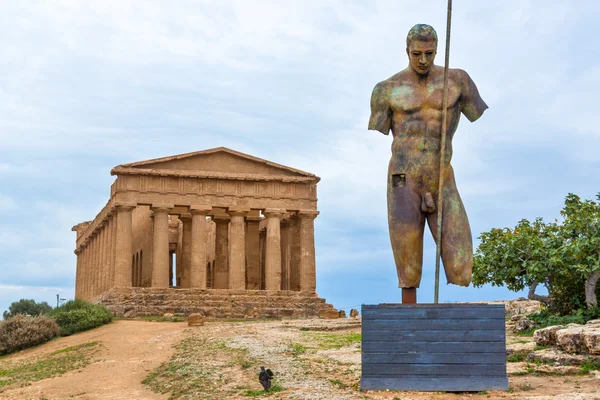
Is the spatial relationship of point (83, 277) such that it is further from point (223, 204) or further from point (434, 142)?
point (434, 142)

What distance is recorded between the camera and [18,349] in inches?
1470

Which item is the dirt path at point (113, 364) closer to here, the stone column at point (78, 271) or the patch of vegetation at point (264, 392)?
the patch of vegetation at point (264, 392)

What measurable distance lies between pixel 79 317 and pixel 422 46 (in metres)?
29.4

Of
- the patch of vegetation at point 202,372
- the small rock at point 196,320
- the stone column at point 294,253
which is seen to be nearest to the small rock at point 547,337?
the patch of vegetation at point 202,372

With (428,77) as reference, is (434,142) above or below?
below

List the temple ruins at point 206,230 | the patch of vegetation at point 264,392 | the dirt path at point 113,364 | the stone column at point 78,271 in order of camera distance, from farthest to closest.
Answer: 1. the stone column at point 78,271
2. the temple ruins at point 206,230
3. the dirt path at point 113,364
4. the patch of vegetation at point 264,392

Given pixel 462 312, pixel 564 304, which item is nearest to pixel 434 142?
pixel 462 312

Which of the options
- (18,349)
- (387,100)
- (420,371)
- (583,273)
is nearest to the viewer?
(420,371)

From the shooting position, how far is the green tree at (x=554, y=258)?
86.8ft

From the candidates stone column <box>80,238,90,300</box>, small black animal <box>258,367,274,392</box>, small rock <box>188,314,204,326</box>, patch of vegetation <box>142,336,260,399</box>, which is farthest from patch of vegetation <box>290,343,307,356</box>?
stone column <box>80,238,90,300</box>

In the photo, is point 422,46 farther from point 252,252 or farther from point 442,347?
point 252,252

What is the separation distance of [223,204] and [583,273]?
90.3 ft

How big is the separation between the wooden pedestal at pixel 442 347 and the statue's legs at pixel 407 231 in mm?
618

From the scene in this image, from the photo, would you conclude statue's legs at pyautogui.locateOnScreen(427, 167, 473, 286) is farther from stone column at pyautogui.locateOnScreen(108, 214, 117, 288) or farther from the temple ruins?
stone column at pyautogui.locateOnScreen(108, 214, 117, 288)
